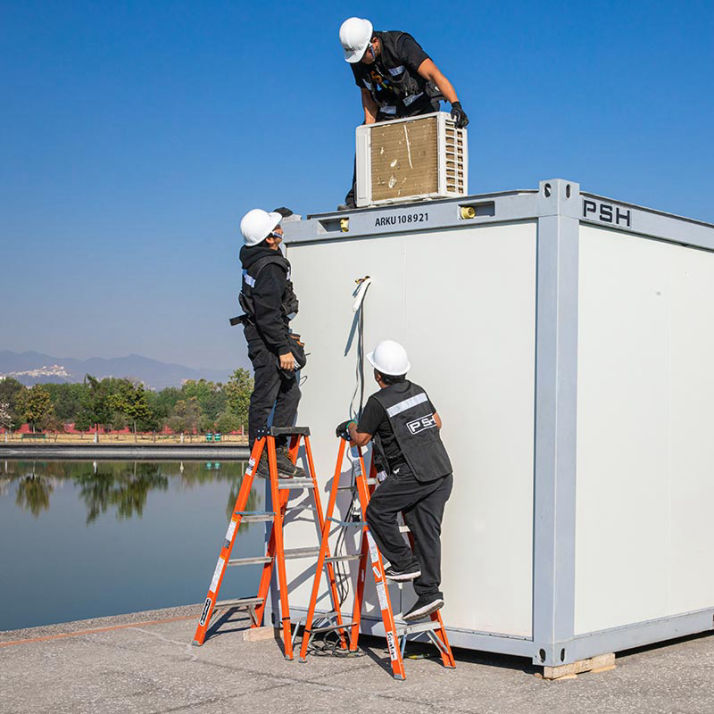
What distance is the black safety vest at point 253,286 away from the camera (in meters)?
6.77

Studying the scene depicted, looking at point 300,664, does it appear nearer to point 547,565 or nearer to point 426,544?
point 426,544

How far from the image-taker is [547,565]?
5910 mm

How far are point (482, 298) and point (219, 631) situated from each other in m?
2.79

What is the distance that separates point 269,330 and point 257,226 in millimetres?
667

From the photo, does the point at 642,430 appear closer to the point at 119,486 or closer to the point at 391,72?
the point at 391,72

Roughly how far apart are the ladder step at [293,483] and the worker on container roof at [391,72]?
6.00 feet

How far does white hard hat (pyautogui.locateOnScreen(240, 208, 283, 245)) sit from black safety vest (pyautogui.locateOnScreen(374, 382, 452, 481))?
1410mm

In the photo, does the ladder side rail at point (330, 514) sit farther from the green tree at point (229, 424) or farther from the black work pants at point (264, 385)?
the green tree at point (229, 424)

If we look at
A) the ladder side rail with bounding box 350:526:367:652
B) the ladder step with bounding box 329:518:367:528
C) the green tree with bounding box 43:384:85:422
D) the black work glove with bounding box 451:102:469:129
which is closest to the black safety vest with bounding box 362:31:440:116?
the black work glove with bounding box 451:102:469:129

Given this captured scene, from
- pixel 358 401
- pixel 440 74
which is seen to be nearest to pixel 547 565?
pixel 358 401

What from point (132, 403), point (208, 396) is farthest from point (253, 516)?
point (208, 396)

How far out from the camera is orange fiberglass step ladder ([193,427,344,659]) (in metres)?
6.47

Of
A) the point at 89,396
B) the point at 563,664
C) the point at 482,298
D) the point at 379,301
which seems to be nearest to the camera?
the point at 563,664

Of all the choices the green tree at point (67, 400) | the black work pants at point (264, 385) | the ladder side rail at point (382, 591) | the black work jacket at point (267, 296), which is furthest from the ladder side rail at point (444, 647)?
the green tree at point (67, 400)
